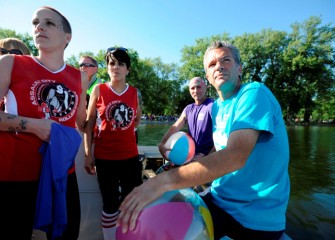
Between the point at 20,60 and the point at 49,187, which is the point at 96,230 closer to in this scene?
the point at 49,187

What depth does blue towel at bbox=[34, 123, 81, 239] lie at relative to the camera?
1442 mm

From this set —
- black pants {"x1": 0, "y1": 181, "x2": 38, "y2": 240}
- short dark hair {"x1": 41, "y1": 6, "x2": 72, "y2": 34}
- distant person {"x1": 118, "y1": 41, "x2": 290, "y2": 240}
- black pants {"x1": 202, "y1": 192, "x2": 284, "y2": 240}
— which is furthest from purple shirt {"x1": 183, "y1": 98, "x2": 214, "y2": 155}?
black pants {"x1": 0, "y1": 181, "x2": 38, "y2": 240}

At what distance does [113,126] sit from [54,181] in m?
1.12

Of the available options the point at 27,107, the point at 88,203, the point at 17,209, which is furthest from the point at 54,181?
the point at 88,203

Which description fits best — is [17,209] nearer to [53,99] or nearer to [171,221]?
[53,99]

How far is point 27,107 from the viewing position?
1.51 metres

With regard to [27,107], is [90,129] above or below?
below

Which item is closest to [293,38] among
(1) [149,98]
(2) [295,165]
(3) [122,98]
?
(1) [149,98]

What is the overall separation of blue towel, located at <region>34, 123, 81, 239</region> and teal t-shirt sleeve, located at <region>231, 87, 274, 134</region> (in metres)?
1.11

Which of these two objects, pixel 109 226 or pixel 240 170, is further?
pixel 109 226

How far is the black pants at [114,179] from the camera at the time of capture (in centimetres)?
245

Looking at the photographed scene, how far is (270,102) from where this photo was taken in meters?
1.33

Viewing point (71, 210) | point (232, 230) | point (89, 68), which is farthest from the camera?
point (89, 68)

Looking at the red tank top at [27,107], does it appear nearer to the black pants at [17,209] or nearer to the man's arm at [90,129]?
the black pants at [17,209]
